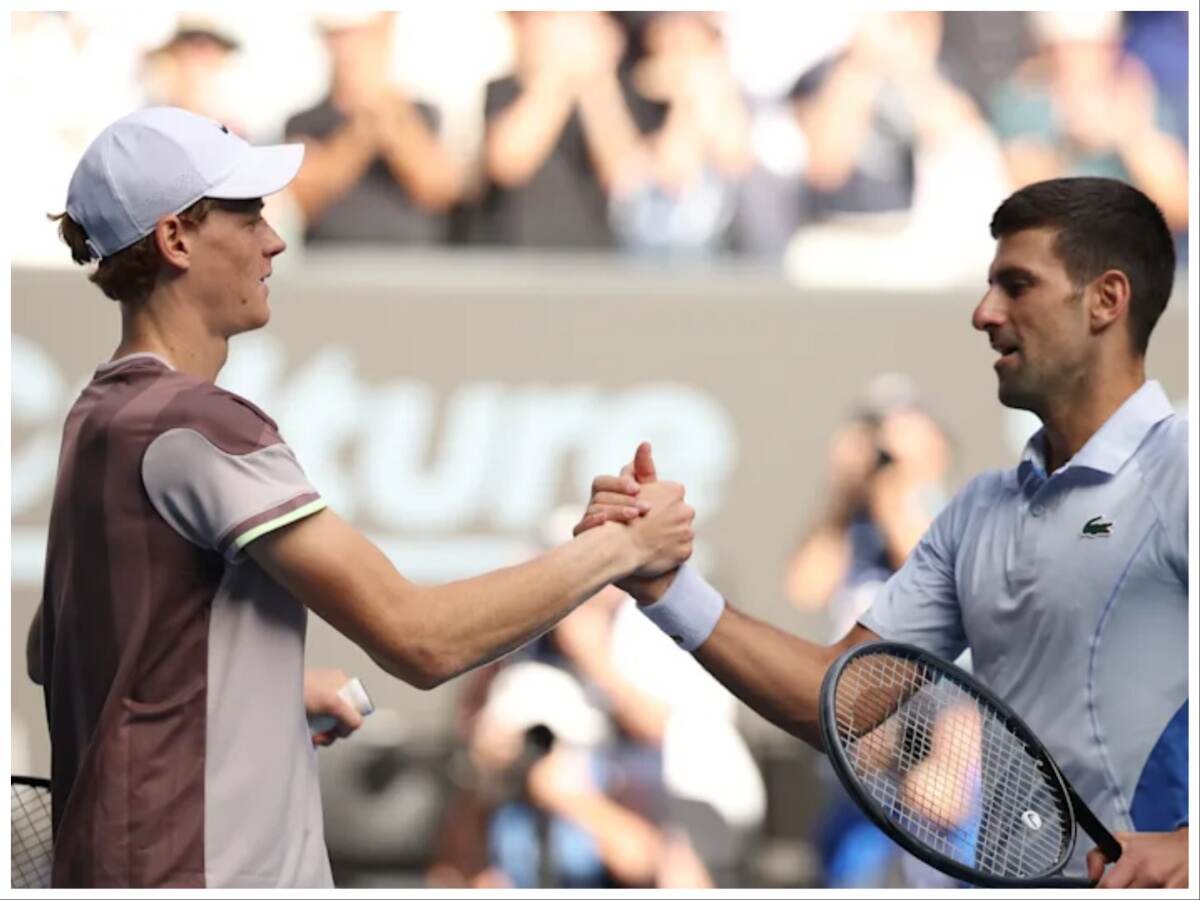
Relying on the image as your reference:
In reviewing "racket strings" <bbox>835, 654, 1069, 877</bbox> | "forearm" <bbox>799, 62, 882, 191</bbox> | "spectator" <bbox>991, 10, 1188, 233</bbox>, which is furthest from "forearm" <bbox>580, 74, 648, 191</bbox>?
"racket strings" <bbox>835, 654, 1069, 877</bbox>

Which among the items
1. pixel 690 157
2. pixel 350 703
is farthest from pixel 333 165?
pixel 350 703

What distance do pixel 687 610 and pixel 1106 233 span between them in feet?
2.51

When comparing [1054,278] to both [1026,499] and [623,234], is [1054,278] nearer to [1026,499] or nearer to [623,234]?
[1026,499]

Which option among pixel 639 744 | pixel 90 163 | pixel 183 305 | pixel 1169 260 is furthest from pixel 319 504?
pixel 639 744

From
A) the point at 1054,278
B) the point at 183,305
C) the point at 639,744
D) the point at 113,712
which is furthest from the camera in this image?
the point at 639,744

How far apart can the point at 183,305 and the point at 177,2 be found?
18.5ft

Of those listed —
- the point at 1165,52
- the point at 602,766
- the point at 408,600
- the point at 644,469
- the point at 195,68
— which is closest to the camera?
the point at 408,600

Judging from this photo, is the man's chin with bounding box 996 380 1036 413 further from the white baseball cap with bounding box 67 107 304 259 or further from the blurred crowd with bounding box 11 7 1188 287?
the blurred crowd with bounding box 11 7 1188 287

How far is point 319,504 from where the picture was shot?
95.6 inches

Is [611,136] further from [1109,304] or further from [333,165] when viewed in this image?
[1109,304]

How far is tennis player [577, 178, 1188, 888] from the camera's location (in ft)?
9.16

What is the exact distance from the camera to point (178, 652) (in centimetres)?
239

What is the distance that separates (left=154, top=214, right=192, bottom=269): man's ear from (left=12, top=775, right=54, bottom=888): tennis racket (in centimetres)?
69

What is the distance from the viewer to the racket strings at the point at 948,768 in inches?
106
